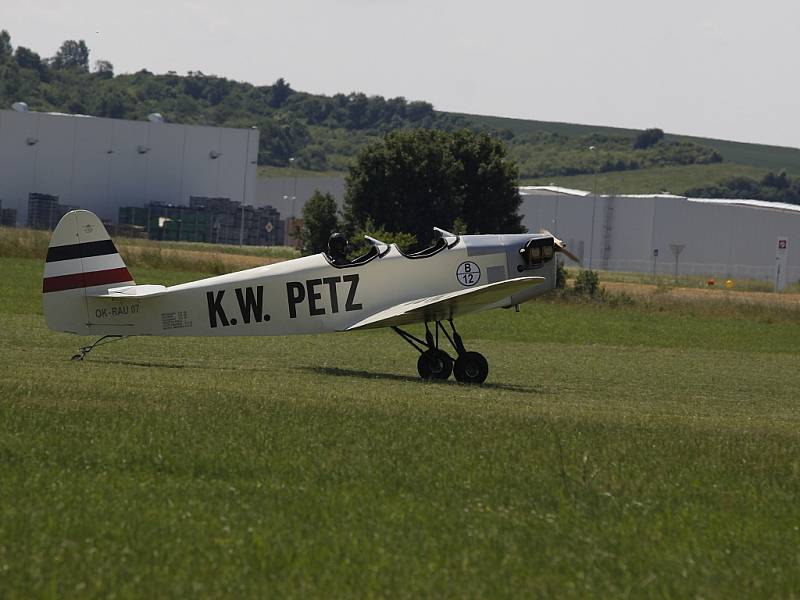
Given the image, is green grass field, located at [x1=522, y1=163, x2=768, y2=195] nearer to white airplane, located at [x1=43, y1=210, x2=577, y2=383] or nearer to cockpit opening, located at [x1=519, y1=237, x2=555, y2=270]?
cockpit opening, located at [x1=519, y1=237, x2=555, y2=270]

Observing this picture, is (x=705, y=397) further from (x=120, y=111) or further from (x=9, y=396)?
(x=120, y=111)

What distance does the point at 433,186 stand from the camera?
211 feet

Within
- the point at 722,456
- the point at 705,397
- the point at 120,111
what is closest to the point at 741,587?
the point at 722,456

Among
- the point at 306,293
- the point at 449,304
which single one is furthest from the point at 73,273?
the point at 449,304

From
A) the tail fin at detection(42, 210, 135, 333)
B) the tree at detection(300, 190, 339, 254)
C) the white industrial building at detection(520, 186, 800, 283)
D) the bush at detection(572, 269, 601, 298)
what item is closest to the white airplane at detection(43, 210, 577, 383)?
the tail fin at detection(42, 210, 135, 333)

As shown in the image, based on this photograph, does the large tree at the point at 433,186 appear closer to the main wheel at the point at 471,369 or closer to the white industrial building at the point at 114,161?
the white industrial building at the point at 114,161

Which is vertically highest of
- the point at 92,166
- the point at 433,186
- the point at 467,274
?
the point at 92,166

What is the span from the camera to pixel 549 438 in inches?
420

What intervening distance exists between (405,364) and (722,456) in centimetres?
1092

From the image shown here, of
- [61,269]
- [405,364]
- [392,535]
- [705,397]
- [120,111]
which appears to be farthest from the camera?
[120,111]

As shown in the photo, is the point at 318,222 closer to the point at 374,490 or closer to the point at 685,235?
the point at 685,235

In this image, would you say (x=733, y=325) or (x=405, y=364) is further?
(x=733, y=325)

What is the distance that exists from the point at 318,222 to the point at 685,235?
92.5 feet

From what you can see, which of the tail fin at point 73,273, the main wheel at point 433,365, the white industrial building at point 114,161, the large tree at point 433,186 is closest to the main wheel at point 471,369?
the main wheel at point 433,365
